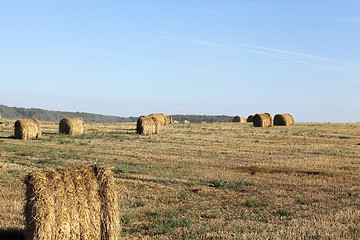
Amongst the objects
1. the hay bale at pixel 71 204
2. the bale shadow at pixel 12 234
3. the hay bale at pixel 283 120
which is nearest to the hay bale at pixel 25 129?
the bale shadow at pixel 12 234

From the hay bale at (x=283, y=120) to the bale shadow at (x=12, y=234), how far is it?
50.5 meters

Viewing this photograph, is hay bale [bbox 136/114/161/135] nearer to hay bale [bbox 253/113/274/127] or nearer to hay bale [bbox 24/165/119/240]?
hay bale [bbox 253/113/274/127]

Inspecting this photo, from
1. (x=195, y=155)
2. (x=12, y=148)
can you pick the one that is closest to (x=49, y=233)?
(x=195, y=155)

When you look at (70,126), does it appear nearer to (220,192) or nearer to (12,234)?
(220,192)

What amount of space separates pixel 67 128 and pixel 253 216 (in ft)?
94.5

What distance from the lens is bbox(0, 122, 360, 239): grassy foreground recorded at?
351 inches

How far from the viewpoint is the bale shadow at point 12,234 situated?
8391 millimetres

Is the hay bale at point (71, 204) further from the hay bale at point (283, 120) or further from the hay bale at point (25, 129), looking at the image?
the hay bale at point (283, 120)

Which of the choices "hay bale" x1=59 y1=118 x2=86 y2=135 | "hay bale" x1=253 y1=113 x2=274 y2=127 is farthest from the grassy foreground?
"hay bale" x1=253 y1=113 x2=274 y2=127

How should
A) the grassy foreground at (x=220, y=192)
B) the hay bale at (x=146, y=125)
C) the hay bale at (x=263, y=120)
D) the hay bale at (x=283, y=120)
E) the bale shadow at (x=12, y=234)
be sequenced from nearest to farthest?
the bale shadow at (x=12, y=234) → the grassy foreground at (x=220, y=192) → the hay bale at (x=146, y=125) → the hay bale at (x=263, y=120) → the hay bale at (x=283, y=120)

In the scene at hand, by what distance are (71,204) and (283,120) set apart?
51064 millimetres

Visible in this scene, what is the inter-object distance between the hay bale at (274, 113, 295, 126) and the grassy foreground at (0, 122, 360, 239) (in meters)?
32.5

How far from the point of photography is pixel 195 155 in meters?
22.1

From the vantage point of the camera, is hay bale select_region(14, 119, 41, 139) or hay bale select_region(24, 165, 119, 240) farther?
hay bale select_region(14, 119, 41, 139)
